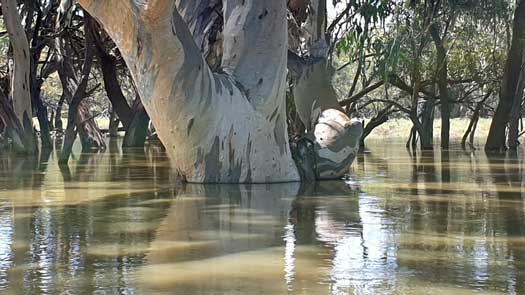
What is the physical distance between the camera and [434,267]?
4.68 m

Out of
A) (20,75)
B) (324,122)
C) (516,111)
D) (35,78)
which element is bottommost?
(324,122)

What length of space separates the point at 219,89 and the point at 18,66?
410 inches

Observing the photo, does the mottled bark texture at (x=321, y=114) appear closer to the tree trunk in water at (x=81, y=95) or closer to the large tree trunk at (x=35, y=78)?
the tree trunk in water at (x=81, y=95)

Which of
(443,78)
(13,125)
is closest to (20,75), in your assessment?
(13,125)

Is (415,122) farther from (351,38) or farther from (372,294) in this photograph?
(372,294)

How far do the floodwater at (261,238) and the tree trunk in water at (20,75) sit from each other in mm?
8742

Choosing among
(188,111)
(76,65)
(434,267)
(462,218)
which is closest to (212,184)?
(188,111)

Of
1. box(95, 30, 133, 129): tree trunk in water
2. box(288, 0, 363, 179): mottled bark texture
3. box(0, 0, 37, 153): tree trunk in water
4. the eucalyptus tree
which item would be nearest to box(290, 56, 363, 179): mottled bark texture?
box(288, 0, 363, 179): mottled bark texture

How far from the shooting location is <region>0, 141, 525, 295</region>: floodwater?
4270 mm

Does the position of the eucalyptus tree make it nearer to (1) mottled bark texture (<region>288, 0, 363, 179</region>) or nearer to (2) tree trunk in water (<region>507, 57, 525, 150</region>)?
(1) mottled bark texture (<region>288, 0, 363, 179</region>)

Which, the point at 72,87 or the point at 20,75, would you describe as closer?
the point at 20,75

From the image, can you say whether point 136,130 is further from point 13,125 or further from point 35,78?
point 13,125

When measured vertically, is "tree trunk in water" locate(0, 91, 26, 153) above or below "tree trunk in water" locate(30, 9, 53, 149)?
below

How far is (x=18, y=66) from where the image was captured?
61.3 feet
